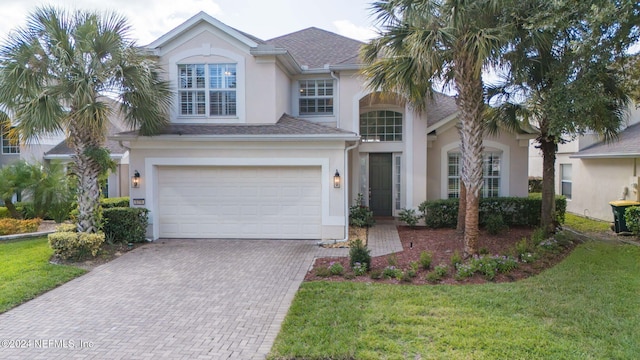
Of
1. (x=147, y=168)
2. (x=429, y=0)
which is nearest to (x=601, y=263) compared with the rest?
(x=429, y=0)

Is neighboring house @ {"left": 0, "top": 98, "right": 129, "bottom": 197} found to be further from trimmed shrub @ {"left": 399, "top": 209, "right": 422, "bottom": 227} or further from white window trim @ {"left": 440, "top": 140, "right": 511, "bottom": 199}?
white window trim @ {"left": 440, "top": 140, "right": 511, "bottom": 199}

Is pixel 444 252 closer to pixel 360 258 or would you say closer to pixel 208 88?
pixel 360 258

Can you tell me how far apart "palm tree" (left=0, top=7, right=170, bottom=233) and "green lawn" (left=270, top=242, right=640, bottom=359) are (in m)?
6.44

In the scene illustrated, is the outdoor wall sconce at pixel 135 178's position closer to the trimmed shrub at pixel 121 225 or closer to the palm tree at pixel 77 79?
the trimmed shrub at pixel 121 225

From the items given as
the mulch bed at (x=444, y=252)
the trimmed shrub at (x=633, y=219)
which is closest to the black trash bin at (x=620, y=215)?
the trimmed shrub at (x=633, y=219)

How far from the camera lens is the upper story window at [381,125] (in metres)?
14.6

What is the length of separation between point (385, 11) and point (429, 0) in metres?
1.25

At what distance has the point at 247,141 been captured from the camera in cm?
1106

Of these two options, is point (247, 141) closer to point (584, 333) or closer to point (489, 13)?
point (489, 13)

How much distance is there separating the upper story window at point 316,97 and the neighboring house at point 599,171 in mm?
9283

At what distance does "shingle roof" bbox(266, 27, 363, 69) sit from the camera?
14.8 m

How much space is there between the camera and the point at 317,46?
16.2 metres

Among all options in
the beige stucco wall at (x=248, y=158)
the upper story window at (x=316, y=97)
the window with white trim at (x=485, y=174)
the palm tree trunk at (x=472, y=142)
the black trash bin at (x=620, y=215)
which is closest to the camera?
the palm tree trunk at (x=472, y=142)

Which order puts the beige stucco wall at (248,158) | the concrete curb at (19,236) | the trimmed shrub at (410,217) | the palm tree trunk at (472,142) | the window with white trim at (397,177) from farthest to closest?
the window with white trim at (397,177)
the trimmed shrub at (410,217)
the concrete curb at (19,236)
the beige stucco wall at (248,158)
the palm tree trunk at (472,142)
